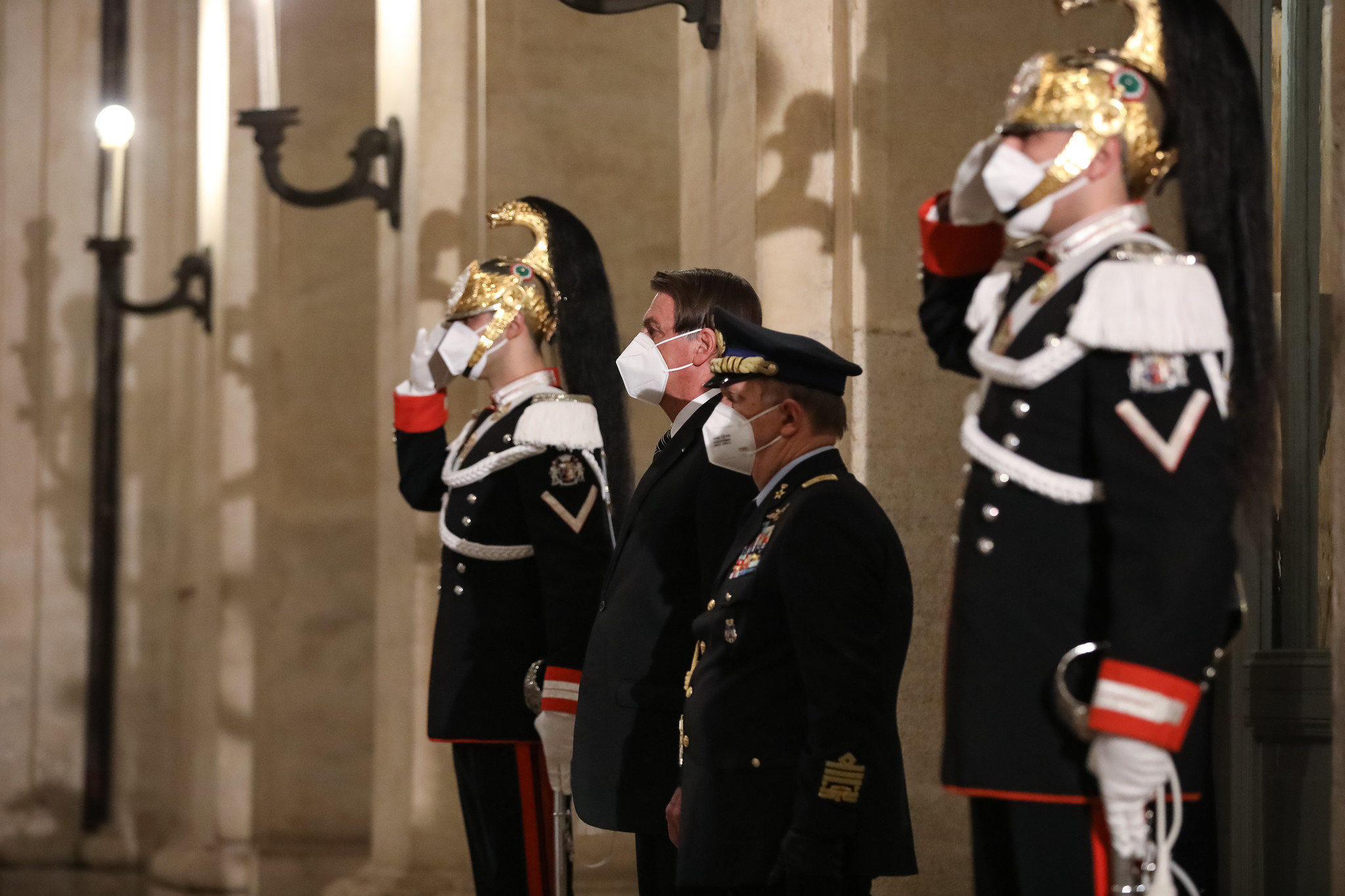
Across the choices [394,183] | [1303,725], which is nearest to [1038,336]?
[1303,725]

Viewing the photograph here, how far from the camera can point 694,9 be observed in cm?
499

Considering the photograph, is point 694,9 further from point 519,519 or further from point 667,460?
point 667,460

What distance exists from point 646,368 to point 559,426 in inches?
18.3

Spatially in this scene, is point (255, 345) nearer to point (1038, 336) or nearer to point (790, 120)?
point (790, 120)

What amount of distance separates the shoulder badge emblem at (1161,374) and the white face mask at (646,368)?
1.57 m

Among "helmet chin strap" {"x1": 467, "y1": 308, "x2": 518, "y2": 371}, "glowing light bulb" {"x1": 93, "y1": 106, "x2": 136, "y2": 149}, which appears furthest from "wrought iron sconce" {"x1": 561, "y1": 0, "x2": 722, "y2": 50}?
"glowing light bulb" {"x1": 93, "y1": 106, "x2": 136, "y2": 149}

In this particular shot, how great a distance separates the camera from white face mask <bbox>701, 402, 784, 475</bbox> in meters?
3.24

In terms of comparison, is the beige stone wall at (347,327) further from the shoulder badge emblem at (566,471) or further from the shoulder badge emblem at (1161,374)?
the shoulder badge emblem at (1161,374)

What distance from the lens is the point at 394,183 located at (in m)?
6.80

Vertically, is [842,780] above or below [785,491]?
below

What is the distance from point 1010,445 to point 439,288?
4.16 m

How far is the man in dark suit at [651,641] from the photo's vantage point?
354cm

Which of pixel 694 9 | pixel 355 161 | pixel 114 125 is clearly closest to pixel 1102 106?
pixel 694 9

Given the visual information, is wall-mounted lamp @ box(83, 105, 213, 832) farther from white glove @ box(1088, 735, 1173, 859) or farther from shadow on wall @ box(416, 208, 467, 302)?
white glove @ box(1088, 735, 1173, 859)
